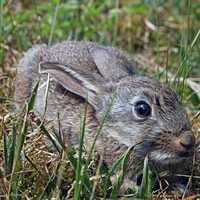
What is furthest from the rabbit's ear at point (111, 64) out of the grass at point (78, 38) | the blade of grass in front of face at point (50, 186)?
the blade of grass in front of face at point (50, 186)

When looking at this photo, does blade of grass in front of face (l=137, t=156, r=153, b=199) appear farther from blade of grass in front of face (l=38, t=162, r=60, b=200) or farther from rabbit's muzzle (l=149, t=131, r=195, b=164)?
blade of grass in front of face (l=38, t=162, r=60, b=200)

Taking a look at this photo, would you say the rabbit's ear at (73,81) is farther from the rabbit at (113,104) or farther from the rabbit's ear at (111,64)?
the rabbit's ear at (111,64)

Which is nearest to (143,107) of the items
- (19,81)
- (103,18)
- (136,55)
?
(19,81)

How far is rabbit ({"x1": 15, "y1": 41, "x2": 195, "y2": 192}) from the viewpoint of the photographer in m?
4.40

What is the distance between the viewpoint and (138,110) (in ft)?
15.1

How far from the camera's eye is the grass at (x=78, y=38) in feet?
13.3

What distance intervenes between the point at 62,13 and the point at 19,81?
150 cm

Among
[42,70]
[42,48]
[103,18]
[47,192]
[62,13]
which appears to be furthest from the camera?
[103,18]

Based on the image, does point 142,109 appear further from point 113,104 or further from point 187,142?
point 187,142

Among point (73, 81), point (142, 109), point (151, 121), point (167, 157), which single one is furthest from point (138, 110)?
point (73, 81)

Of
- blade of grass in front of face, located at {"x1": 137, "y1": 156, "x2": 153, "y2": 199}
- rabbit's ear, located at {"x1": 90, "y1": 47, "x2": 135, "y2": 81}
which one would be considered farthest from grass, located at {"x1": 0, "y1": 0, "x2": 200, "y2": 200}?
rabbit's ear, located at {"x1": 90, "y1": 47, "x2": 135, "y2": 81}

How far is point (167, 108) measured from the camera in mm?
4480

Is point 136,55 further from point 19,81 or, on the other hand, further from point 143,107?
point 143,107

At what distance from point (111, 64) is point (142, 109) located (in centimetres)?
78
